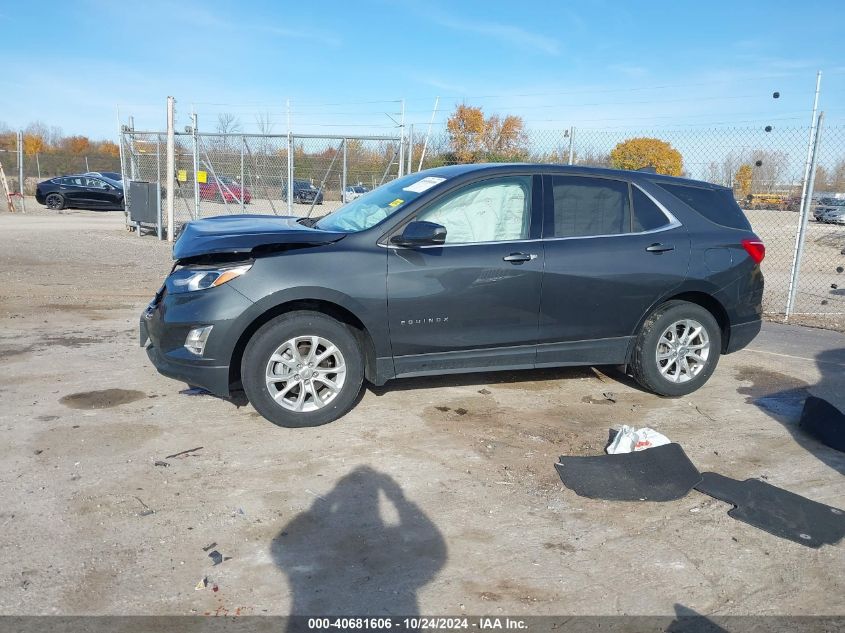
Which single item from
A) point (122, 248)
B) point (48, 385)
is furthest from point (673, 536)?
point (122, 248)

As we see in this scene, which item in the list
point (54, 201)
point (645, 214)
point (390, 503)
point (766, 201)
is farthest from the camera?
point (54, 201)

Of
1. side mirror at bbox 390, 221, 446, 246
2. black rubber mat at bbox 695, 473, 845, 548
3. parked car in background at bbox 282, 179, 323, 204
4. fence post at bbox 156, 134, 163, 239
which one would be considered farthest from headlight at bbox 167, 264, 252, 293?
fence post at bbox 156, 134, 163, 239

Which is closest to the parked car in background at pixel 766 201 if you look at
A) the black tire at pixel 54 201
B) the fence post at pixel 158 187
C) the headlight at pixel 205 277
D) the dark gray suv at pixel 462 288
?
the dark gray suv at pixel 462 288

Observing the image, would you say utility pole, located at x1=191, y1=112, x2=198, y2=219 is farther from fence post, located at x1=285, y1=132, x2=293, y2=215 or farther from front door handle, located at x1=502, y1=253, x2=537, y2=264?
front door handle, located at x1=502, y1=253, x2=537, y2=264

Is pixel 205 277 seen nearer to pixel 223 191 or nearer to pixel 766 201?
pixel 766 201

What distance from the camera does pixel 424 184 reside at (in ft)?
17.9

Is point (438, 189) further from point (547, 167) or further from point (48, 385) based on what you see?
point (48, 385)

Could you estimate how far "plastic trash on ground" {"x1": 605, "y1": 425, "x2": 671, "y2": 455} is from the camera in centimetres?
468

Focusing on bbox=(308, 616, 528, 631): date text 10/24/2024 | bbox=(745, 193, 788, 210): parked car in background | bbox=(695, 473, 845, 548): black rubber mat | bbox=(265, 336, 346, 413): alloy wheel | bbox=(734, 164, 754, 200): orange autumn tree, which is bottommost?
bbox=(308, 616, 528, 631): date text 10/24/2024

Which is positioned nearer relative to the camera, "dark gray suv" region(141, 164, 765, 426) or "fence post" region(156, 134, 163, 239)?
"dark gray suv" region(141, 164, 765, 426)

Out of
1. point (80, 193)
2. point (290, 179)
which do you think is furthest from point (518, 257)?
point (80, 193)

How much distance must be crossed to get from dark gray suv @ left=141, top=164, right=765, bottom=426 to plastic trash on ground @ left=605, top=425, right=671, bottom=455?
94 cm

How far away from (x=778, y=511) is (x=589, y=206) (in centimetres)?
266

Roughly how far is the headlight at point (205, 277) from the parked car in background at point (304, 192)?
34.8 ft
